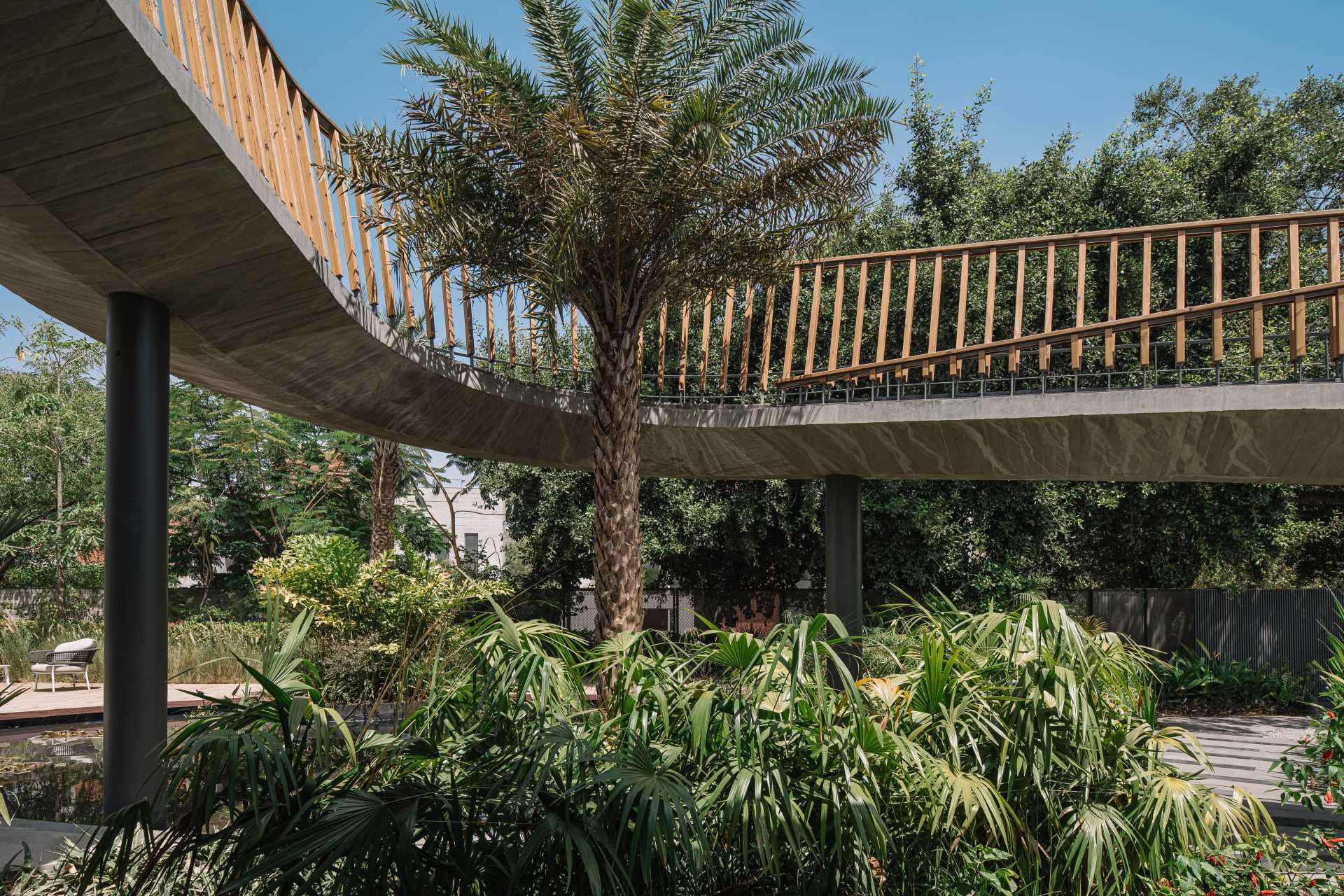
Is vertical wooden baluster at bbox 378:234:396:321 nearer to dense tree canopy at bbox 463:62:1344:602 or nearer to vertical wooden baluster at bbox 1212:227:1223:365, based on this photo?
vertical wooden baluster at bbox 1212:227:1223:365

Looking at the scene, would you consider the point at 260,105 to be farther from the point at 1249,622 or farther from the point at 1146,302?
the point at 1249,622

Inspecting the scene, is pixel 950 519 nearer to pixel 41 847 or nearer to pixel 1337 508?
pixel 1337 508

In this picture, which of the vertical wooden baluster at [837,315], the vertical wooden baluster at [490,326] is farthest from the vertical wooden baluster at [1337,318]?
the vertical wooden baluster at [490,326]

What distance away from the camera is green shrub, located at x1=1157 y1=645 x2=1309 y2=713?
14977 mm

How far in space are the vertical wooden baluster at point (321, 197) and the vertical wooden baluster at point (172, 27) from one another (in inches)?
91.2

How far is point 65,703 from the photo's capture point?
44.3 ft

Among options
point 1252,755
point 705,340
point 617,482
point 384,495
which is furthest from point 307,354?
point 1252,755

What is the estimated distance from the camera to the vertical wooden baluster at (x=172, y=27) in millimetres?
5486

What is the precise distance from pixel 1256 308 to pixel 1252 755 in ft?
17.7

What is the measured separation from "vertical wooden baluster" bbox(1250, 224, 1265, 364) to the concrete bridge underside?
0.45 meters

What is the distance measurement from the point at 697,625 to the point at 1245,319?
38.1 ft

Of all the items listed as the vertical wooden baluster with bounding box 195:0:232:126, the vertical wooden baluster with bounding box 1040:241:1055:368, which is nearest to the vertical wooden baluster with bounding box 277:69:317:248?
the vertical wooden baluster with bounding box 195:0:232:126

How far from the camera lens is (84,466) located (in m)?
22.6

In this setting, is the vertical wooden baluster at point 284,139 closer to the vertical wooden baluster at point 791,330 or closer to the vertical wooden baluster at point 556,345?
the vertical wooden baluster at point 556,345
